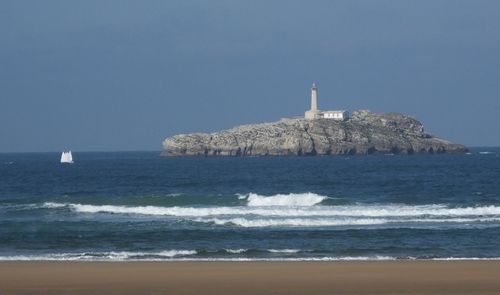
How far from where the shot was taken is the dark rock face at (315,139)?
467 feet

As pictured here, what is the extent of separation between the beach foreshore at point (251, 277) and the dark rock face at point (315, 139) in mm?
120115

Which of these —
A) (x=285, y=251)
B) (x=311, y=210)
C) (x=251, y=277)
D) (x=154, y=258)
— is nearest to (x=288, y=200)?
(x=311, y=210)

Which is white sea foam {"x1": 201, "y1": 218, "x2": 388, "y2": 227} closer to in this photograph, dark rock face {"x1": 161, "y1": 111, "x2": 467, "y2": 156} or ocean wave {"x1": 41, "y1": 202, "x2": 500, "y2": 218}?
ocean wave {"x1": 41, "y1": 202, "x2": 500, "y2": 218}

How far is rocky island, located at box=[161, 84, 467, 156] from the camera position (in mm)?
142375

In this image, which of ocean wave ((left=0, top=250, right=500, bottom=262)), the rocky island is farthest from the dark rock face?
ocean wave ((left=0, top=250, right=500, bottom=262))

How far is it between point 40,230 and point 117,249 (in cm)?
683

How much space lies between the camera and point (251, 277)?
18.9 meters

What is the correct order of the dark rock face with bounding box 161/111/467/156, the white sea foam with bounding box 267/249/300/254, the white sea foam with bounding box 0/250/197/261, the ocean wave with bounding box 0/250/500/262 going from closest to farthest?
the ocean wave with bounding box 0/250/500/262, the white sea foam with bounding box 0/250/197/261, the white sea foam with bounding box 267/249/300/254, the dark rock face with bounding box 161/111/467/156

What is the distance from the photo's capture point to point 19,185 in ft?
215

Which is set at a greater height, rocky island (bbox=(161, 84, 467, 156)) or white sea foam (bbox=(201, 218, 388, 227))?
rocky island (bbox=(161, 84, 467, 156))

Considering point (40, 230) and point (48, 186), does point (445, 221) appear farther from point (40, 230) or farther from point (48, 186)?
point (48, 186)

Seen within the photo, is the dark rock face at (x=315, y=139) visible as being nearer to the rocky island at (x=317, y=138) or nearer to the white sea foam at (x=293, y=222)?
the rocky island at (x=317, y=138)

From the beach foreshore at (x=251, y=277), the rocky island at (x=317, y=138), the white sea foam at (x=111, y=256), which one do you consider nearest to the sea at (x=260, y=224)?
the white sea foam at (x=111, y=256)

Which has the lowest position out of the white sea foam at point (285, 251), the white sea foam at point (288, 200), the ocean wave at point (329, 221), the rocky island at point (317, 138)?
the white sea foam at point (285, 251)
